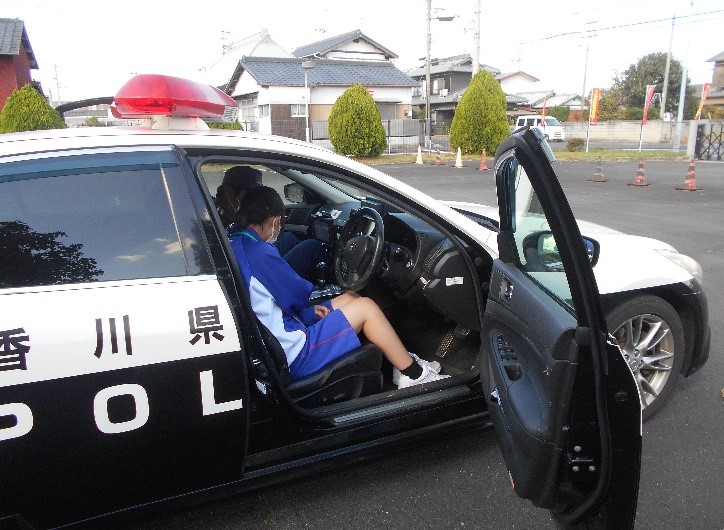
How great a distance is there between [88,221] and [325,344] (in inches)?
43.3

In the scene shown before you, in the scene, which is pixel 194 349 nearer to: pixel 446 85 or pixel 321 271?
pixel 321 271

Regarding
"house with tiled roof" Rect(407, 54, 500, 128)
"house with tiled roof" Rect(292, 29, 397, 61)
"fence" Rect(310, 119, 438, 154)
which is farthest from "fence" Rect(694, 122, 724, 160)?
"house with tiled roof" Rect(407, 54, 500, 128)

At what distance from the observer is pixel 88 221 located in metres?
1.83

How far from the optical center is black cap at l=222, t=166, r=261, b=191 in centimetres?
293

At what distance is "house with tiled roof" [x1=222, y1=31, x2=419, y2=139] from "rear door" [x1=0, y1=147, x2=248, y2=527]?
2754cm

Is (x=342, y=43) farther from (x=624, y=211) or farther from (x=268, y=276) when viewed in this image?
(x=268, y=276)

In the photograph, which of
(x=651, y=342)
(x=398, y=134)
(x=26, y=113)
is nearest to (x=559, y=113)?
(x=398, y=134)

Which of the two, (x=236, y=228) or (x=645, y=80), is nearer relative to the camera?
(x=236, y=228)

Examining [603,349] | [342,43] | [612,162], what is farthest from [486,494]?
[342,43]

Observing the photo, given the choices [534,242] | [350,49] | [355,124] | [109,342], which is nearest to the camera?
[109,342]

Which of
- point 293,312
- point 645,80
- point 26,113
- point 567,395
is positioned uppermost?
point 645,80

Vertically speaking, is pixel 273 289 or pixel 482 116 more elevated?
pixel 482 116

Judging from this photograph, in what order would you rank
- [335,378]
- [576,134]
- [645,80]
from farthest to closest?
[645,80]
[576,134]
[335,378]

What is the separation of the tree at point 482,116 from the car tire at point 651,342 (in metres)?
20.6
